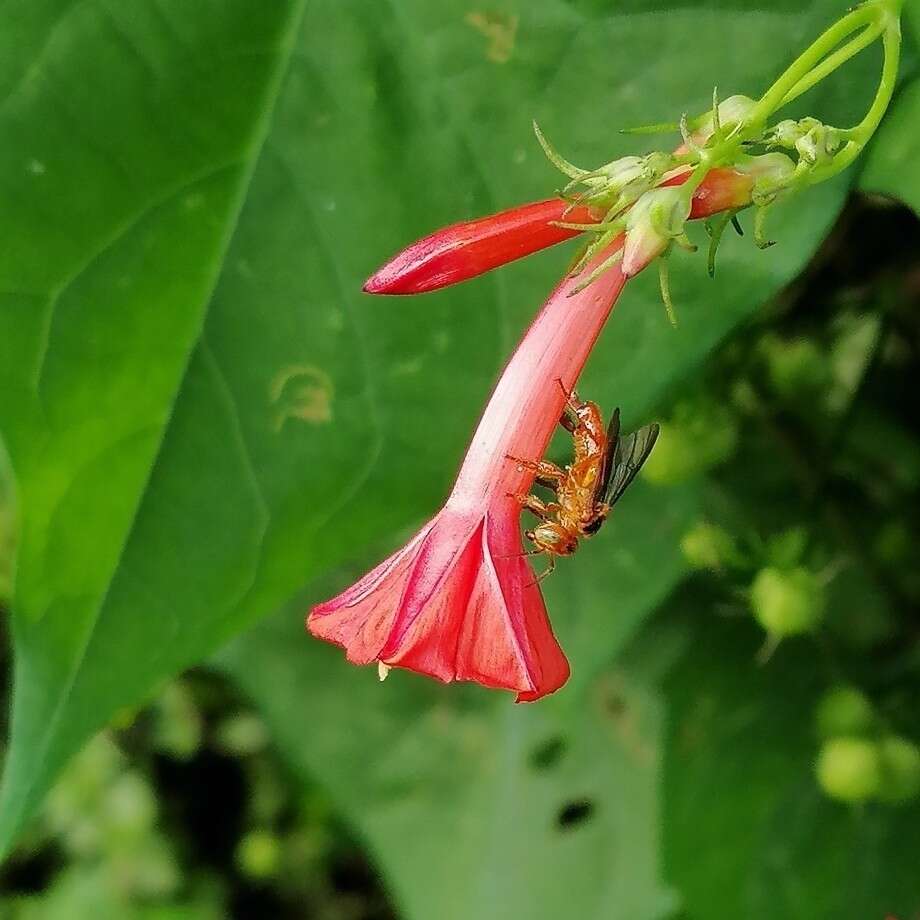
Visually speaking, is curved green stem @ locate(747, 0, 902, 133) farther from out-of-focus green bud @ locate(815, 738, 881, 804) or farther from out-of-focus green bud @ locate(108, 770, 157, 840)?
out-of-focus green bud @ locate(108, 770, 157, 840)

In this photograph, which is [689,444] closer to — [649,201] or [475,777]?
[649,201]

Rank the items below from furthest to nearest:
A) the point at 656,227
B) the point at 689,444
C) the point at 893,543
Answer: the point at 893,543, the point at 689,444, the point at 656,227

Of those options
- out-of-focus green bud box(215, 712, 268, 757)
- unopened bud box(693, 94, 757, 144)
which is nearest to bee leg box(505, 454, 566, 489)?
unopened bud box(693, 94, 757, 144)

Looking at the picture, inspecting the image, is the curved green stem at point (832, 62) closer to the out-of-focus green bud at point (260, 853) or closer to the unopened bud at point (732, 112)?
the unopened bud at point (732, 112)

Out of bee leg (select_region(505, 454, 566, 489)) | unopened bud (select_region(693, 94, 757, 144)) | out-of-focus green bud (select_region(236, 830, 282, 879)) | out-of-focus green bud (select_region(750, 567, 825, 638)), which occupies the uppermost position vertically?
unopened bud (select_region(693, 94, 757, 144))

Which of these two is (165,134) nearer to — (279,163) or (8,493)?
(279,163)

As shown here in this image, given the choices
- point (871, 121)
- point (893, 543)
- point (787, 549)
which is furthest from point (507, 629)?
point (893, 543)
